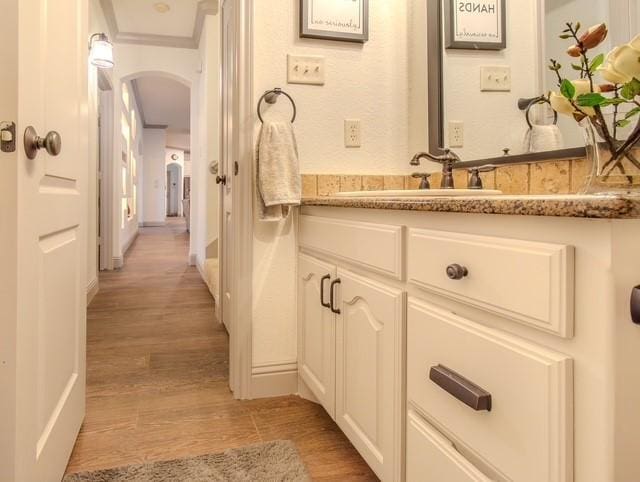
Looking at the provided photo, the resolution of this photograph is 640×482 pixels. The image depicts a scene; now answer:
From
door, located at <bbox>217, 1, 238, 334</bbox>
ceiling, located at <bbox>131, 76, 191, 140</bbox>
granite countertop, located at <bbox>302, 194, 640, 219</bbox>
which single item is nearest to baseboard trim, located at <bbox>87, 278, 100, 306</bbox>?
door, located at <bbox>217, 1, 238, 334</bbox>

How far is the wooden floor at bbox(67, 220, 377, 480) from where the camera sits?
1.45 m

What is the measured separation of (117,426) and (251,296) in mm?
648

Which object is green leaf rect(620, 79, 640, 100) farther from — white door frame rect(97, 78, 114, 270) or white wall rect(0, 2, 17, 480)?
white door frame rect(97, 78, 114, 270)

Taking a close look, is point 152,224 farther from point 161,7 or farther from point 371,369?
point 371,369

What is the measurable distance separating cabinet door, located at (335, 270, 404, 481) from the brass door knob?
79cm

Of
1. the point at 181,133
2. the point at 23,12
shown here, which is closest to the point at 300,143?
the point at 23,12

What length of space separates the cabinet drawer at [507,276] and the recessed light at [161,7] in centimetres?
445

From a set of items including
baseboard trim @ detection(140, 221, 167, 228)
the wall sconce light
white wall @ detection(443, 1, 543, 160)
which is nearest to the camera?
white wall @ detection(443, 1, 543, 160)

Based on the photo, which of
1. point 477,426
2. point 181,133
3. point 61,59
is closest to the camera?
point 477,426

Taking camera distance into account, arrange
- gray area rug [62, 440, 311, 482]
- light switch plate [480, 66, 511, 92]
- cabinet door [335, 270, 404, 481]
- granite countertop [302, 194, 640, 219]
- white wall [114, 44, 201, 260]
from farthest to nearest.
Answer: white wall [114, 44, 201, 260]
light switch plate [480, 66, 511, 92]
gray area rug [62, 440, 311, 482]
cabinet door [335, 270, 404, 481]
granite countertop [302, 194, 640, 219]

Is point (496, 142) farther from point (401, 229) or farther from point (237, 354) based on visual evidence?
point (237, 354)

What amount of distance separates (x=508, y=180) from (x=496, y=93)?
35 centimetres

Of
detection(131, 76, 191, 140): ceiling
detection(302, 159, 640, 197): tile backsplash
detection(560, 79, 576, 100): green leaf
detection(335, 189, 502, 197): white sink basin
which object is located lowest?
detection(335, 189, 502, 197): white sink basin

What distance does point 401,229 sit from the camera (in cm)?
103
